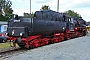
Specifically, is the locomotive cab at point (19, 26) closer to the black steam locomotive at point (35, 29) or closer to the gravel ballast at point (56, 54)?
the black steam locomotive at point (35, 29)

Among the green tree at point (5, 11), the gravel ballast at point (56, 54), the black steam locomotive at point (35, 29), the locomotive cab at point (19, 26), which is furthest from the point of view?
the green tree at point (5, 11)

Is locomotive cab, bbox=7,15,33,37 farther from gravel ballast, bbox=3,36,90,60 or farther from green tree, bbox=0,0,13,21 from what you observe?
green tree, bbox=0,0,13,21

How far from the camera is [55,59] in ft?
35.9

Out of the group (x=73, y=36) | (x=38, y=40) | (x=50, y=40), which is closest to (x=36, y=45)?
(x=38, y=40)

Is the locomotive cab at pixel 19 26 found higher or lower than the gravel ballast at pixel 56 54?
higher

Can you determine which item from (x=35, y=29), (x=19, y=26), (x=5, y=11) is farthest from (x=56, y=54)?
(x=5, y=11)

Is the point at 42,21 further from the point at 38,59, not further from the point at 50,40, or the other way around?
the point at 38,59

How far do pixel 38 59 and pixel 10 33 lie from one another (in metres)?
7.10

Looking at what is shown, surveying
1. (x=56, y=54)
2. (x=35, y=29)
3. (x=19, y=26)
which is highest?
(x=19, y=26)

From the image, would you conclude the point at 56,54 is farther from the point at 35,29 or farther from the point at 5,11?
the point at 5,11

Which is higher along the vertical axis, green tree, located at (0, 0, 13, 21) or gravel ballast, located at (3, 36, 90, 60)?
green tree, located at (0, 0, 13, 21)

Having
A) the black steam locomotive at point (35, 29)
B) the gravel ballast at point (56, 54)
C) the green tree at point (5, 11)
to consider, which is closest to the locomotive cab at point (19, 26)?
the black steam locomotive at point (35, 29)

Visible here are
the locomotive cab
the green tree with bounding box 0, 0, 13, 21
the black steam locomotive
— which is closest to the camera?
the locomotive cab

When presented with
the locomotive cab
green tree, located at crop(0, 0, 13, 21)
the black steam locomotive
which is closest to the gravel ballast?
the black steam locomotive
